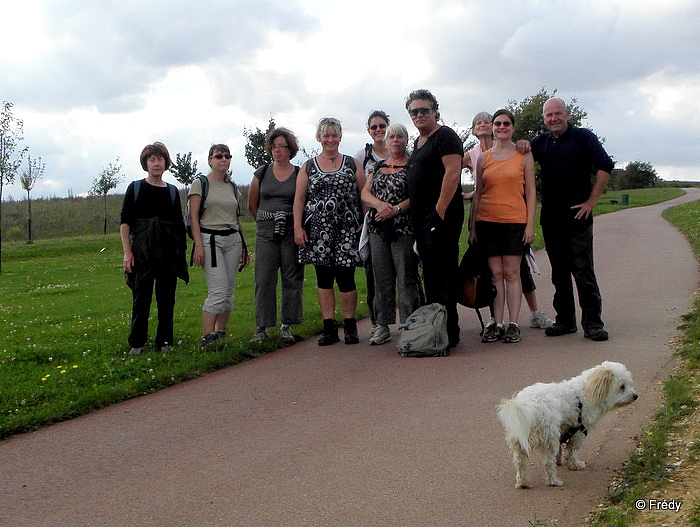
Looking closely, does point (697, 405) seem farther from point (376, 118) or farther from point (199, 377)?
point (376, 118)

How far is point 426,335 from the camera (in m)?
7.63

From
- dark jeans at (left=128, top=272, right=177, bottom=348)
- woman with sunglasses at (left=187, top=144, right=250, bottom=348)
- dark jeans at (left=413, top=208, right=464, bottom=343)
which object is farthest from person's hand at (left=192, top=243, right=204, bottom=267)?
dark jeans at (left=413, top=208, right=464, bottom=343)

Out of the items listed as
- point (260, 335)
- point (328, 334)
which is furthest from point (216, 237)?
point (328, 334)

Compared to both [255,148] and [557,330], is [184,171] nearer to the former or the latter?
[255,148]

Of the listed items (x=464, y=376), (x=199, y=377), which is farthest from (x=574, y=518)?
(x=199, y=377)

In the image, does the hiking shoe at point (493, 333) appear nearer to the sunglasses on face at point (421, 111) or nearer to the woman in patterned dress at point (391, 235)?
the woman in patterned dress at point (391, 235)

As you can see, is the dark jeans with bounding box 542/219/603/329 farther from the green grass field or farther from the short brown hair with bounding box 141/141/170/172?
the short brown hair with bounding box 141/141/170/172

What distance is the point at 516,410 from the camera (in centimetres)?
418

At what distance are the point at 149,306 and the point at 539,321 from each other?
4.47m

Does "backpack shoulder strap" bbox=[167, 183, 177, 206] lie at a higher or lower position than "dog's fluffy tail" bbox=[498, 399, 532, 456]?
higher

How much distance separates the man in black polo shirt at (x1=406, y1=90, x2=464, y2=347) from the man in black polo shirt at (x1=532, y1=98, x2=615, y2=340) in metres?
1.05

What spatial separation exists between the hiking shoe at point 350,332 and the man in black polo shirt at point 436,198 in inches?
41.0

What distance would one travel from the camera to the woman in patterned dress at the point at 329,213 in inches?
332

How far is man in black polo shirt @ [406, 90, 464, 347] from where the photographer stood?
777 cm
